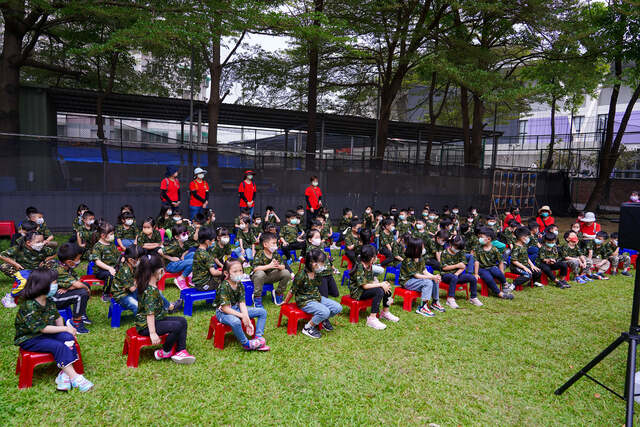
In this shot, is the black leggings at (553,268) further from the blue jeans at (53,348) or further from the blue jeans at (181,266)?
the blue jeans at (53,348)

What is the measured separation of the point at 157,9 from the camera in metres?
10.8

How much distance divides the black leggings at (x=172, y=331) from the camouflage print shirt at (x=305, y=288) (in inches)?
60.8

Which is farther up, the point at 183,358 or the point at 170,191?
the point at 170,191

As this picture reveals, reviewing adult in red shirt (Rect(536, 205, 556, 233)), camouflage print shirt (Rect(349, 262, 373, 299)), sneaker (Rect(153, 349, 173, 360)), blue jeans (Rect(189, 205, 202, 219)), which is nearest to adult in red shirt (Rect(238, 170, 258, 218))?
blue jeans (Rect(189, 205, 202, 219))

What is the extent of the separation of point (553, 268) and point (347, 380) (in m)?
6.71

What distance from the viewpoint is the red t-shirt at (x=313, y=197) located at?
1180 centimetres

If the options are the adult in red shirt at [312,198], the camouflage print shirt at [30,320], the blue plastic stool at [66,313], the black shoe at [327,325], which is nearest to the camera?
the camouflage print shirt at [30,320]

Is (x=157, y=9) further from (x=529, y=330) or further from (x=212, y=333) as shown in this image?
(x=529, y=330)

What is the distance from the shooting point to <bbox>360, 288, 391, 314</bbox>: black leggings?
576 cm

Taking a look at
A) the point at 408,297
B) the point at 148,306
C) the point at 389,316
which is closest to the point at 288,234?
the point at 408,297

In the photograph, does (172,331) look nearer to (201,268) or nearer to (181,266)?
(201,268)

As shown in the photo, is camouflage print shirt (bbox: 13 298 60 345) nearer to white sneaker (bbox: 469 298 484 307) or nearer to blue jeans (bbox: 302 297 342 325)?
blue jeans (bbox: 302 297 342 325)

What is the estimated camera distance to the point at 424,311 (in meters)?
6.40

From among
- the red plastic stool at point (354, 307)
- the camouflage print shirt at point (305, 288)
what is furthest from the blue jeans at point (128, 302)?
the red plastic stool at point (354, 307)
